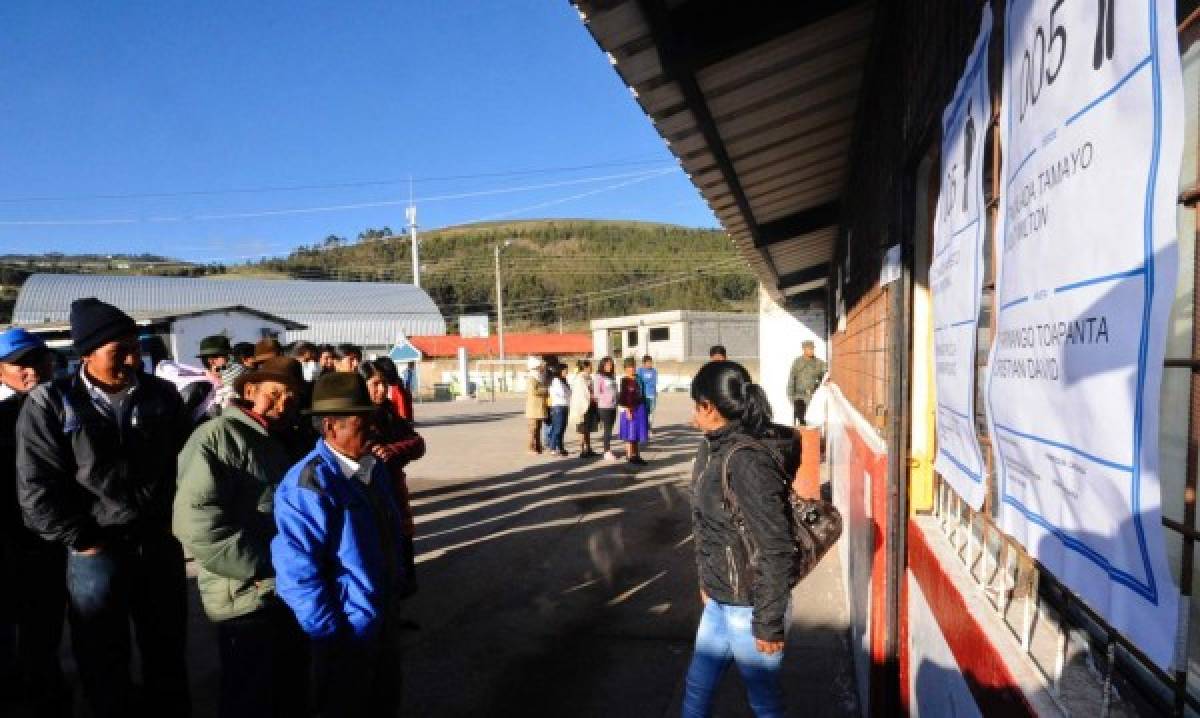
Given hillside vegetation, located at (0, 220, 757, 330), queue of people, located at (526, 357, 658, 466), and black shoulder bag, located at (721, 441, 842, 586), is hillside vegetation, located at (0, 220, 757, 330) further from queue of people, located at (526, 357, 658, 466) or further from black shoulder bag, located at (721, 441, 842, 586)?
black shoulder bag, located at (721, 441, 842, 586)

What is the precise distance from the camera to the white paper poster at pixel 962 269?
1.59m

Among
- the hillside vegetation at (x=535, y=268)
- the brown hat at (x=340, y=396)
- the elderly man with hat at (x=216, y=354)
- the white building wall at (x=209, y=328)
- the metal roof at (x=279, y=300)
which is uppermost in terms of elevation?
the hillside vegetation at (x=535, y=268)

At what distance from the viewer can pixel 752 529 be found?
94.7 inches

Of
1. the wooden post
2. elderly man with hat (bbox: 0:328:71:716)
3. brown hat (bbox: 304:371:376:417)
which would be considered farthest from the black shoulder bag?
the wooden post

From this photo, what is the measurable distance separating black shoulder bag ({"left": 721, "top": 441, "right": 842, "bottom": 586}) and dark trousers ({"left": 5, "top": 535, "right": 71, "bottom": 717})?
3.17 m

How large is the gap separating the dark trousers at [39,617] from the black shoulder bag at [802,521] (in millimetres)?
3173

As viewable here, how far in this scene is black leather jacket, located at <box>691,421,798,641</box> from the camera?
238 cm

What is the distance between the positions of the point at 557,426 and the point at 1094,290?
10.5 meters

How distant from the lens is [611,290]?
108m

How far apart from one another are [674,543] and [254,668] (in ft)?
13.1

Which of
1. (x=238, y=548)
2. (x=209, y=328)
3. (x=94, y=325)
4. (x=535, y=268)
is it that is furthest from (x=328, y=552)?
(x=535, y=268)

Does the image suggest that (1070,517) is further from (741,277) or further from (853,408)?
(741,277)

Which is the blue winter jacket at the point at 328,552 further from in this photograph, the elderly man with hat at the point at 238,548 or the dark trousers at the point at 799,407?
the dark trousers at the point at 799,407

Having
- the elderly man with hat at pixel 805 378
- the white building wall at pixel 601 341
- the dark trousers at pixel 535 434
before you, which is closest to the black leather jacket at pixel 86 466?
the dark trousers at pixel 535 434
